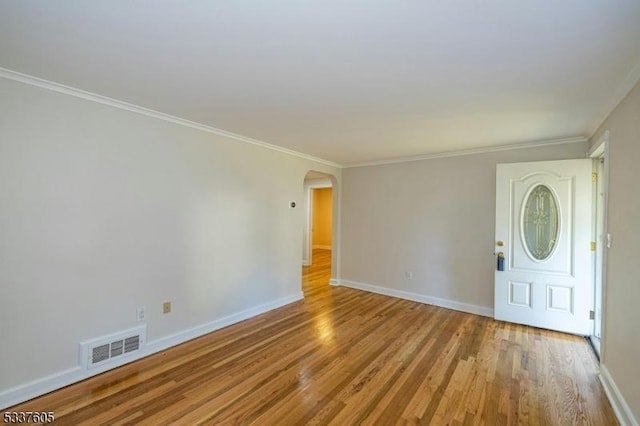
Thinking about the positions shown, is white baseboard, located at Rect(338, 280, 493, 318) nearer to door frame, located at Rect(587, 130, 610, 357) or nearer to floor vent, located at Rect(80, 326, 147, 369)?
door frame, located at Rect(587, 130, 610, 357)

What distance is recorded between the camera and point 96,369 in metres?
2.48

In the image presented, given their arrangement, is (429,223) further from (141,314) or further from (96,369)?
(96,369)

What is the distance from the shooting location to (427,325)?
144 inches

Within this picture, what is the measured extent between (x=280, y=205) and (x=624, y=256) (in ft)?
11.8

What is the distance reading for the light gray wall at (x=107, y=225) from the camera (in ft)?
7.01

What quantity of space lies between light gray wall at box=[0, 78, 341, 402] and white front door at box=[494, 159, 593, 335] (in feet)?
10.8

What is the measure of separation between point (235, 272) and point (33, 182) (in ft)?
6.92

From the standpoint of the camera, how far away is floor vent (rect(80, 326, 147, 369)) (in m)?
2.44

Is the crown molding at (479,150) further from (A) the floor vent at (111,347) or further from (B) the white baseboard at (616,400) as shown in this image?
(A) the floor vent at (111,347)

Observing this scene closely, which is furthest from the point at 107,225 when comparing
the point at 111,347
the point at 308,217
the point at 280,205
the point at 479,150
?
the point at 308,217

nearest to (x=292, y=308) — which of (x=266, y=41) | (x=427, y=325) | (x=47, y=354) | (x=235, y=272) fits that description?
(x=235, y=272)

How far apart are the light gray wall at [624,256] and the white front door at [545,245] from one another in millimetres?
1031

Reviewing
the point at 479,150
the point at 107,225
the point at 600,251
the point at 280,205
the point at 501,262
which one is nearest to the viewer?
the point at 107,225

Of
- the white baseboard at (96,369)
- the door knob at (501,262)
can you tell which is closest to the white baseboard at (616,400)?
the door knob at (501,262)
